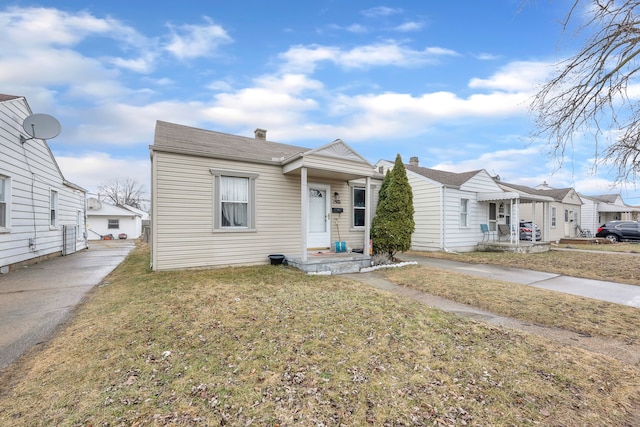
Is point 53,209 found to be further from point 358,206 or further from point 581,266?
point 581,266

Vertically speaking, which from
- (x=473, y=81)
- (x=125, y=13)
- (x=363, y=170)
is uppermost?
(x=125, y=13)

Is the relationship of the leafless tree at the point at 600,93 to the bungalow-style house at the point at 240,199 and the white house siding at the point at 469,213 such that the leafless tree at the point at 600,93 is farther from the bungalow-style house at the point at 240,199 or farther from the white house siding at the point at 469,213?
the white house siding at the point at 469,213

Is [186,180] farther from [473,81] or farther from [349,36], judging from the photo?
[473,81]

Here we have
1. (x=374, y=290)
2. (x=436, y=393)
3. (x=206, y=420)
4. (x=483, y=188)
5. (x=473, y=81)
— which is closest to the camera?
(x=206, y=420)

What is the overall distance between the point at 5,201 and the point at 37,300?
175 inches

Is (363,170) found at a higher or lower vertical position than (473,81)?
lower

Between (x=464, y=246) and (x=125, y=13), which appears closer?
(x=125, y=13)

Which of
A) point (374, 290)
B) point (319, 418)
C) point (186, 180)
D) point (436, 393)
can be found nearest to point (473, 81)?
point (374, 290)

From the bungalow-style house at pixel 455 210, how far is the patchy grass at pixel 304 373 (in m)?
9.61

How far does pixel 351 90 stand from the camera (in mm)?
12594

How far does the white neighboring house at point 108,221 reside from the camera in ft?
88.0

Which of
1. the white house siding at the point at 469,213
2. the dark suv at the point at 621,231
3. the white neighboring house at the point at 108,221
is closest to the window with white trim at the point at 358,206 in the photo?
the white house siding at the point at 469,213

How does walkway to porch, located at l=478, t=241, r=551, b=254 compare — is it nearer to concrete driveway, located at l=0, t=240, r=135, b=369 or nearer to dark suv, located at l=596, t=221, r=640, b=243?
dark suv, located at l=596, t=221, r=640, b=243

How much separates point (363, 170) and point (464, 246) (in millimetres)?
7956
